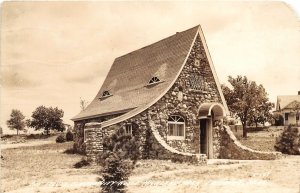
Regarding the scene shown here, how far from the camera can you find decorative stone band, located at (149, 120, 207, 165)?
1540 cm

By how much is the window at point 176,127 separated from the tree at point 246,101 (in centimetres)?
292

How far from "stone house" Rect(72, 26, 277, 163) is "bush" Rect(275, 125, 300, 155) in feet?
8.46

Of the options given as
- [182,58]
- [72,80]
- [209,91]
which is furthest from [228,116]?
[72,80]

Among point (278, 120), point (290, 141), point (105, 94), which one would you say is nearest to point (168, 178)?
point (290, 141)

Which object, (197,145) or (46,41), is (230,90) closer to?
(197,145)

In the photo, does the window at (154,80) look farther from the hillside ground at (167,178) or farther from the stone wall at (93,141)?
the stone wall at (93,141)

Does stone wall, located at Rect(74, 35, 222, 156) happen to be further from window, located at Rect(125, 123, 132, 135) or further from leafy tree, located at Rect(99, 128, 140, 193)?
leafy tree, located at Rect(99, 128, 140, 193)

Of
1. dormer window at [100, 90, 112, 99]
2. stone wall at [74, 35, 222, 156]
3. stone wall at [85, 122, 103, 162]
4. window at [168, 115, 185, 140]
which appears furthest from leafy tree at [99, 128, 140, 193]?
dormer window at [100, 90, 112, 99]

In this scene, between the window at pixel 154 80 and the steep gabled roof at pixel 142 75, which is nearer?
the steep gabled roof at pixel 142 75

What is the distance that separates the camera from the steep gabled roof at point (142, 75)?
63.2 ft

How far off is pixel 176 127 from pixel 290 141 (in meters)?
5.93

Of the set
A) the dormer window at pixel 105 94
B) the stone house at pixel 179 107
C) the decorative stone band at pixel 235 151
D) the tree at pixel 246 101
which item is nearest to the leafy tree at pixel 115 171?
the stone house at pixel 179 107

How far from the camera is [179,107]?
18.9 metres

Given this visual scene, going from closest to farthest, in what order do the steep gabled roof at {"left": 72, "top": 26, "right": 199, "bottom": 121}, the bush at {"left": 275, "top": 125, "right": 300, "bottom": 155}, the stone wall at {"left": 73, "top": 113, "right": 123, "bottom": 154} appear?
the steep gabled roof at {"left": 72, "top": 26, "right": 199, "bottom": 121}
the bush at {"left": 275, "top": 125, "right": 300, "bottom": 155}
the stone wall at {"left": 73, "top": 113, "right": 123, "bottom": 154}
